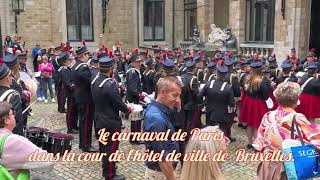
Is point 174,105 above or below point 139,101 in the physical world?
above

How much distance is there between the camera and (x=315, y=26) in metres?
15.4

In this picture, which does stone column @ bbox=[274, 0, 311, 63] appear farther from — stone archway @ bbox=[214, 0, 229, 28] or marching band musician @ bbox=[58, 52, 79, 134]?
marching band musician @ bbox=[58, 52, 79, 134]

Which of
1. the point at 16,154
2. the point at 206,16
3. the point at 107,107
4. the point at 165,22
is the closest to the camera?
the point at 16,154

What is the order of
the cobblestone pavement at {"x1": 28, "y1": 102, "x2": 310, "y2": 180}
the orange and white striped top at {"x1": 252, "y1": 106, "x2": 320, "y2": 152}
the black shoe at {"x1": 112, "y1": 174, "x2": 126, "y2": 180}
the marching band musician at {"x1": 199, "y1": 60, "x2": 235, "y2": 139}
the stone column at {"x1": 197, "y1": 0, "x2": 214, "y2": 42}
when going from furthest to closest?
the stone column at {"x1": 197, "y1": 0, "x2": 214, "y2": 42} → the marching band musician at {"x1": 199, "y1": 60, "x2": 235, "y2": 139} → the cobblestone pavement at {"x1": 28, "y1": 102, "x2": 310, "y2": 180} → the black shoe at {"x1": 112, "y1": 174, "x2": 126, "y2": 180} → the orange and white striped top at {"x1": 252, "y1": 106, "x2": 320, "y2": 152}

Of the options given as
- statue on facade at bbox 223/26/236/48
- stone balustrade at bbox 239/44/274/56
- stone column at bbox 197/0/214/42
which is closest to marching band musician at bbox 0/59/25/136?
stone balustrade at bbox 239/44/274/56

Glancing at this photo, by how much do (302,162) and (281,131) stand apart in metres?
0.36

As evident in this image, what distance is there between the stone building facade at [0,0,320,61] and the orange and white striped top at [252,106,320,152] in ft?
35.9

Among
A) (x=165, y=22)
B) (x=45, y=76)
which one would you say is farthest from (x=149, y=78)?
(x=165, y=22)

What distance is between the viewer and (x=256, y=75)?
7766mm

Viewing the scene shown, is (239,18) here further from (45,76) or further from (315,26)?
(45,76)

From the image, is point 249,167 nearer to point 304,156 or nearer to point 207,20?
point 304,156

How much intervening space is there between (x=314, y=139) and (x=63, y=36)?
1909 centimetres

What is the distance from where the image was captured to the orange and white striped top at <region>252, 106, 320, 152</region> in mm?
3645

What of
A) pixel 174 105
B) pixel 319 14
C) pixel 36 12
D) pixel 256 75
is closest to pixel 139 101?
pixel 256 75
